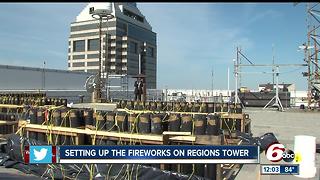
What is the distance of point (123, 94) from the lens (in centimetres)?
4909

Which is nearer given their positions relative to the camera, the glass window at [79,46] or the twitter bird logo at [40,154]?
the twitter bird logo at [40,154]

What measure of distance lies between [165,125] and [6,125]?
6.09m

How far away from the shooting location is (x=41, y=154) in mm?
4891

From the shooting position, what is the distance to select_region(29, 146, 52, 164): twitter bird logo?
4.84 m

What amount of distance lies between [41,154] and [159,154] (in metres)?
1.81

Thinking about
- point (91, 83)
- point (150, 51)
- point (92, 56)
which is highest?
point (150, 51)

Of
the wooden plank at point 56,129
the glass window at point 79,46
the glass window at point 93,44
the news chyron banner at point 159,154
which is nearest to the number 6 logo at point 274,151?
the news chyron banner at point 159,154

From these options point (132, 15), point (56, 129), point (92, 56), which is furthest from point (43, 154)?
point (132, 15)

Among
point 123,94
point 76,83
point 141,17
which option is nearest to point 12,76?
point 76,83

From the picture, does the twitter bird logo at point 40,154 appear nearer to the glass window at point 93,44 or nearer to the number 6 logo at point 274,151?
the number 6 logo at point 274,151

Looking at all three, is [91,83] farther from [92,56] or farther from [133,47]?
[133,47]

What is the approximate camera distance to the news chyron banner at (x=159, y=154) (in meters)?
4.71

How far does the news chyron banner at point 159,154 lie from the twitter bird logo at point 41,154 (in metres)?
0.30

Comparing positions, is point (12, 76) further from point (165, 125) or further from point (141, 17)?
point (141, 17)
